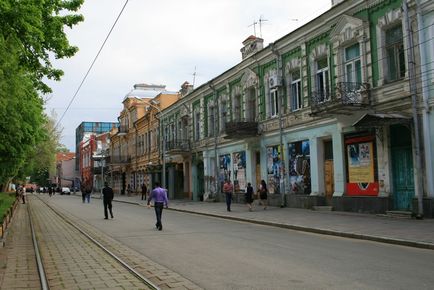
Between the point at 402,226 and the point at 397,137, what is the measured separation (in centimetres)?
489

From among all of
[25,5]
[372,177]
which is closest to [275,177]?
[372,177]

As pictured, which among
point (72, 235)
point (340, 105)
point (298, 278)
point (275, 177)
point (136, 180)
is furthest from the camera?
point (136, 180)

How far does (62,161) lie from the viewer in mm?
143250

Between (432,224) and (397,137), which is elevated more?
(397,137)

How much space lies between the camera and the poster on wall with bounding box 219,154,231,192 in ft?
113

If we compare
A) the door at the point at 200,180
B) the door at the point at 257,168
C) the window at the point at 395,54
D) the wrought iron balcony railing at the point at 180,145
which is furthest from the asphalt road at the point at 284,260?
the wrought iron balcony railing at the point at 180,145

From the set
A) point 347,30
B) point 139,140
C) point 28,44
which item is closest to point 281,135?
point 347,30

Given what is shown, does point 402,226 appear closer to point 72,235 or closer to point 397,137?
point 397,137

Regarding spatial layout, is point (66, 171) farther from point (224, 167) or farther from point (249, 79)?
point (249, 79)

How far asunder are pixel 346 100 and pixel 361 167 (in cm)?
303

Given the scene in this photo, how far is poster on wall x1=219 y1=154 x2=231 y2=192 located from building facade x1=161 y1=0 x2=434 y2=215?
14.9 inches

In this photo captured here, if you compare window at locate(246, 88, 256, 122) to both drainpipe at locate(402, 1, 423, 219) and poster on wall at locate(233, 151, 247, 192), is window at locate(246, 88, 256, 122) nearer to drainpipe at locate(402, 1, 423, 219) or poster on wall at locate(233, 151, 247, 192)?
poster on wall at locate(233, 151, 247, 192)

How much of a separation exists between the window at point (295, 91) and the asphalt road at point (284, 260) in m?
11.6

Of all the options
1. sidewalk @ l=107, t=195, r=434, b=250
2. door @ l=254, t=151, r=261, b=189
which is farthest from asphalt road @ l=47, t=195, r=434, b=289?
door @ l=254, t=151, r=261, b=189
